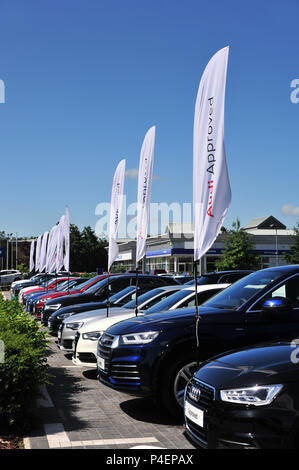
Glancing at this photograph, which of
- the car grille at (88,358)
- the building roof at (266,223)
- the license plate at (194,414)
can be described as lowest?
the car grille at (88,358)

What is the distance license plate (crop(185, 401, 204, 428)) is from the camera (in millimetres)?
4160

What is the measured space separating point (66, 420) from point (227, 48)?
5.21m

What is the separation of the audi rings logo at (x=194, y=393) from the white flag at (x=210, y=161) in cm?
227

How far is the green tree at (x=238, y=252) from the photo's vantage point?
171 ft

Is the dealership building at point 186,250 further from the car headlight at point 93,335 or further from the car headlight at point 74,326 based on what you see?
the car headlight at point 93,335

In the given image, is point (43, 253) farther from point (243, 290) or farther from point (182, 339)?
point (182, 339)

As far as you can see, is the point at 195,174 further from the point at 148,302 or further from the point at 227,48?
the point at 148,302

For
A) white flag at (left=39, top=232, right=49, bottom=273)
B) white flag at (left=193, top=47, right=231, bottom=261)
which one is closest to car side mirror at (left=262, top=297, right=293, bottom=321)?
white flag at (left=193, top=47, right=231, bottom=261)

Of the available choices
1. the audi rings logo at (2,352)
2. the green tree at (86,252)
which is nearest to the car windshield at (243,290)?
the audi rings logo at (2,352)

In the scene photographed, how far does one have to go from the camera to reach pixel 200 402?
4.24 m

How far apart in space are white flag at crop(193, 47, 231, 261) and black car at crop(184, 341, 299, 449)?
7.31 feet

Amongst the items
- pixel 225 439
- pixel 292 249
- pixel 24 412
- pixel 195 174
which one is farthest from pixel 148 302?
pixel 292 249

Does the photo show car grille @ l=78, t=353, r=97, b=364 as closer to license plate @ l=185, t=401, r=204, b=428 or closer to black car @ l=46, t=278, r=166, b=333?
black car @ l=46, t=278, r=166, b=333
